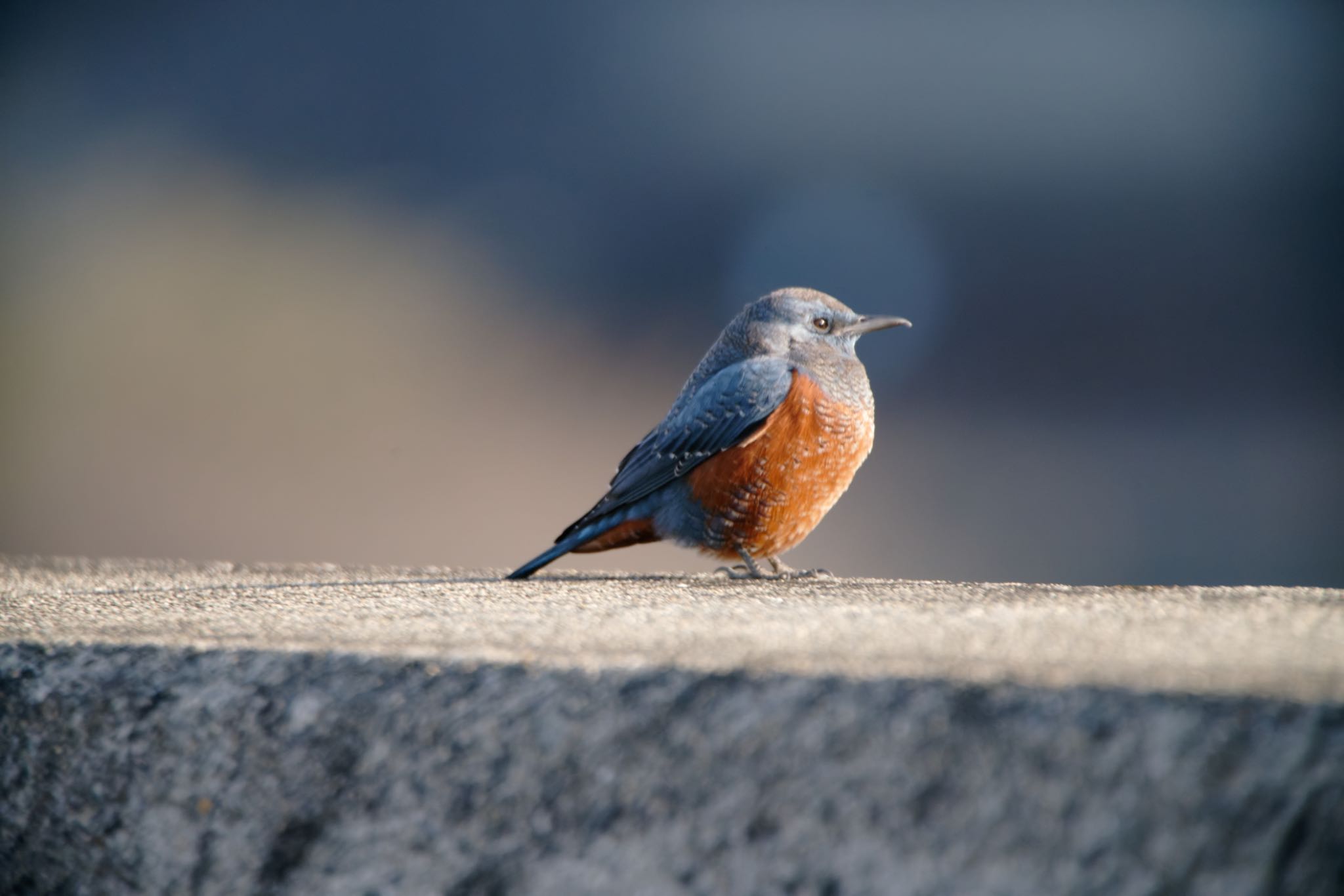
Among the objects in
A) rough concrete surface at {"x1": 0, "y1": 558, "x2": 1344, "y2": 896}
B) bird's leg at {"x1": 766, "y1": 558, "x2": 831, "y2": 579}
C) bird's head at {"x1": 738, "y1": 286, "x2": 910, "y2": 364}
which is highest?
bird's head at {"x1": 738, "y1": 286, "x2": 910, "y2": 364}

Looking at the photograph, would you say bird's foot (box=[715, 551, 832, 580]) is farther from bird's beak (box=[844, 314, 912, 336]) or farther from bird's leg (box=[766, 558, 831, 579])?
bird's beak (box=[844, 314, 912, 336])

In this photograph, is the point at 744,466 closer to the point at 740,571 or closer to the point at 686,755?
the point at 740,571

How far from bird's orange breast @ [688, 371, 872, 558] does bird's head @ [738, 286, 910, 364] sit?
30 centimetres

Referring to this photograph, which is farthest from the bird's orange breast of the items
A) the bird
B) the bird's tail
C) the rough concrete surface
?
the rough concrete surface

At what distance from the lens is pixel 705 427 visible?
2613 millimetres

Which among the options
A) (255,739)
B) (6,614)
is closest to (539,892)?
(255,739)

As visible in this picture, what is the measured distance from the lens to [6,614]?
1444 mm

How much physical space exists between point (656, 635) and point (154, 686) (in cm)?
53

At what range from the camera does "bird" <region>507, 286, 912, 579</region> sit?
256 cm

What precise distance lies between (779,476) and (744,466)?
0.09m

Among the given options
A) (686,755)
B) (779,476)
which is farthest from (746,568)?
(686,755)

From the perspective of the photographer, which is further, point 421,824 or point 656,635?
point 656,635

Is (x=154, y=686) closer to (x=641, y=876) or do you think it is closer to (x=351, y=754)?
(x=351, y=754)

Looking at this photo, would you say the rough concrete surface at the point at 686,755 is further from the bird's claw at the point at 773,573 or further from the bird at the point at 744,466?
the bird at the point at 744,466
